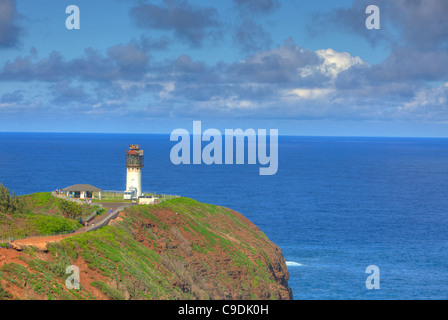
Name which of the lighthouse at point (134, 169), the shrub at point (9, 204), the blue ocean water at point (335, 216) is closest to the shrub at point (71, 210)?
the shrub at point (9, 204)

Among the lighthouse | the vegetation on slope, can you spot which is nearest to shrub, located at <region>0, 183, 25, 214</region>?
the vegetation on slope

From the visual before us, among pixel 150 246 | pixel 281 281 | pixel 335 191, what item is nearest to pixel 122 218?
pixel 150 246

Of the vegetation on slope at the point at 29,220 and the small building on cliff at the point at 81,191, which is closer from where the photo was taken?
the vegetation on slope at the point at 29,220

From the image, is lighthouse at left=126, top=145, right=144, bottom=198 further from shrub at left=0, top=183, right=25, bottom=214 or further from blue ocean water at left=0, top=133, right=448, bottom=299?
blue ocean water at left=0, top=133, right=448, bottom=299

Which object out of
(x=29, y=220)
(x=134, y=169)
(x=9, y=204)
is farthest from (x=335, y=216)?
(x=29, y=220)

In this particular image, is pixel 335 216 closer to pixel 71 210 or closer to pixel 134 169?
pixel 134 169

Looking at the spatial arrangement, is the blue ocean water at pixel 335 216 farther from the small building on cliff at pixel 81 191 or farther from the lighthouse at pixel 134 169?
the small building on cliff at pixel 81 191
